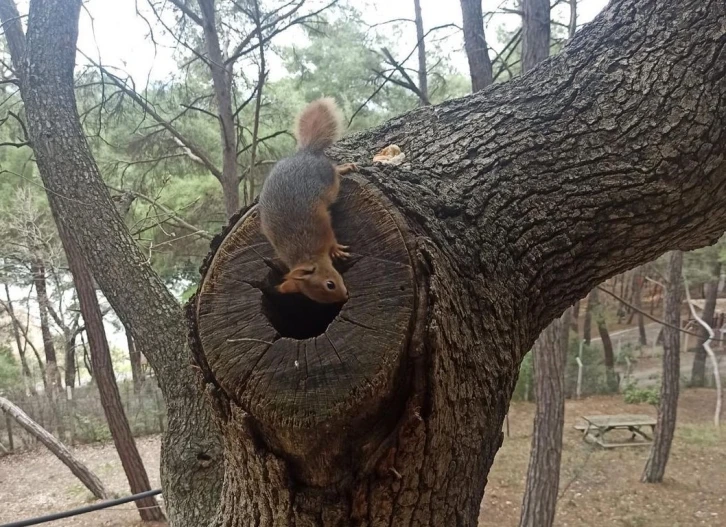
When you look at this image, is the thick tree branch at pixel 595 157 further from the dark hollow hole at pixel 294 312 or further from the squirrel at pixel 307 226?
the dark hollow hole at pixel 294 312

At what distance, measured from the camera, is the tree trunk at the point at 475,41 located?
4707 millimetres

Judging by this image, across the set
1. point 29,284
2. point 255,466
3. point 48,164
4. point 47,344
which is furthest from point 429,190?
point 47,344

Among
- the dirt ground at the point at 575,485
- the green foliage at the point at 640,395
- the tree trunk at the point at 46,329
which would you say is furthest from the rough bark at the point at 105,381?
the green foliage at the point at 640,395

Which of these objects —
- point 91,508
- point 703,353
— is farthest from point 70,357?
point 703,353

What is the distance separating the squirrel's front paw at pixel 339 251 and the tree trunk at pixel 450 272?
0.10 feet

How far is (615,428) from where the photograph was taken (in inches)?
350

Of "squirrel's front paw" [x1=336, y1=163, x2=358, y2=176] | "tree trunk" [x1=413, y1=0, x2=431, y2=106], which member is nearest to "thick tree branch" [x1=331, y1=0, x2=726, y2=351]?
"squirrel's front paw" [x1=336, y1=163, x2=358, y2=176]

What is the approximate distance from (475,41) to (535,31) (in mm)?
487

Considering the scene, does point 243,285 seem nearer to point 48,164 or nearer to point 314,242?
point 314,242

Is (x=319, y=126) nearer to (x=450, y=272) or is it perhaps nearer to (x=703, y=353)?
(x=450, y=272)

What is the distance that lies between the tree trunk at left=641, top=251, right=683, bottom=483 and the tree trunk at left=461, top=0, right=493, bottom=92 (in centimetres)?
393

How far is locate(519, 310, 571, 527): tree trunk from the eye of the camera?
5156 millimetres

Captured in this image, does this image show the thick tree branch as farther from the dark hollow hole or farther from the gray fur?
the dark hollow hole

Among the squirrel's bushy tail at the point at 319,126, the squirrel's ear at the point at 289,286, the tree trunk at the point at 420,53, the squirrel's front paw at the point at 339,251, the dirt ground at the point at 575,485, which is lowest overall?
the dirt ground at the point at 575,485
